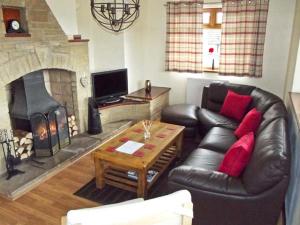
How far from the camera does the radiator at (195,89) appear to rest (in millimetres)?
5016

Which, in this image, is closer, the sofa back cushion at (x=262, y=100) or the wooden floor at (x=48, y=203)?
the wooden floor at (x=48, y=203)

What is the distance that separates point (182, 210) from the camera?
3.92 feet

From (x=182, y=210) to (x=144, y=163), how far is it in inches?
54.0

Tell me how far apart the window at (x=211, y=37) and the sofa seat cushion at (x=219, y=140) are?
6.34 feet

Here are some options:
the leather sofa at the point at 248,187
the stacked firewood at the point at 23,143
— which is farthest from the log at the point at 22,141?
the leather sofa at the point at 248,187

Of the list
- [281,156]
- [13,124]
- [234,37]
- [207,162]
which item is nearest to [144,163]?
[207,162]

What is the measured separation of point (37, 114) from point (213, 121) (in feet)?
7.81

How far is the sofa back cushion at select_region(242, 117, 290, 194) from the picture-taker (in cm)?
176

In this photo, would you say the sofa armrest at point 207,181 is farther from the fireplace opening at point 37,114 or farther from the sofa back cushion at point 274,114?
the fireplace opening at point 37,114

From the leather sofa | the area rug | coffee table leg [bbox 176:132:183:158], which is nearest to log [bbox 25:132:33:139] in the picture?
the area rug

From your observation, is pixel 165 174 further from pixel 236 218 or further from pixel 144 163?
pixel 236 218

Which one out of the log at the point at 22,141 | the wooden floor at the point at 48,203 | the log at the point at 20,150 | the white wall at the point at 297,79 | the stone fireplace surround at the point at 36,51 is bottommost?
the wooden floor at the point at 48,203

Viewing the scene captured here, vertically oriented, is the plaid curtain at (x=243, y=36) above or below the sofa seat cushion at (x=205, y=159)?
above

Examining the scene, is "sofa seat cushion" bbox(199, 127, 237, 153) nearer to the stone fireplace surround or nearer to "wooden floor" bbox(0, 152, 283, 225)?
"wooden floor" bbox(0, 152, 283, 225)
